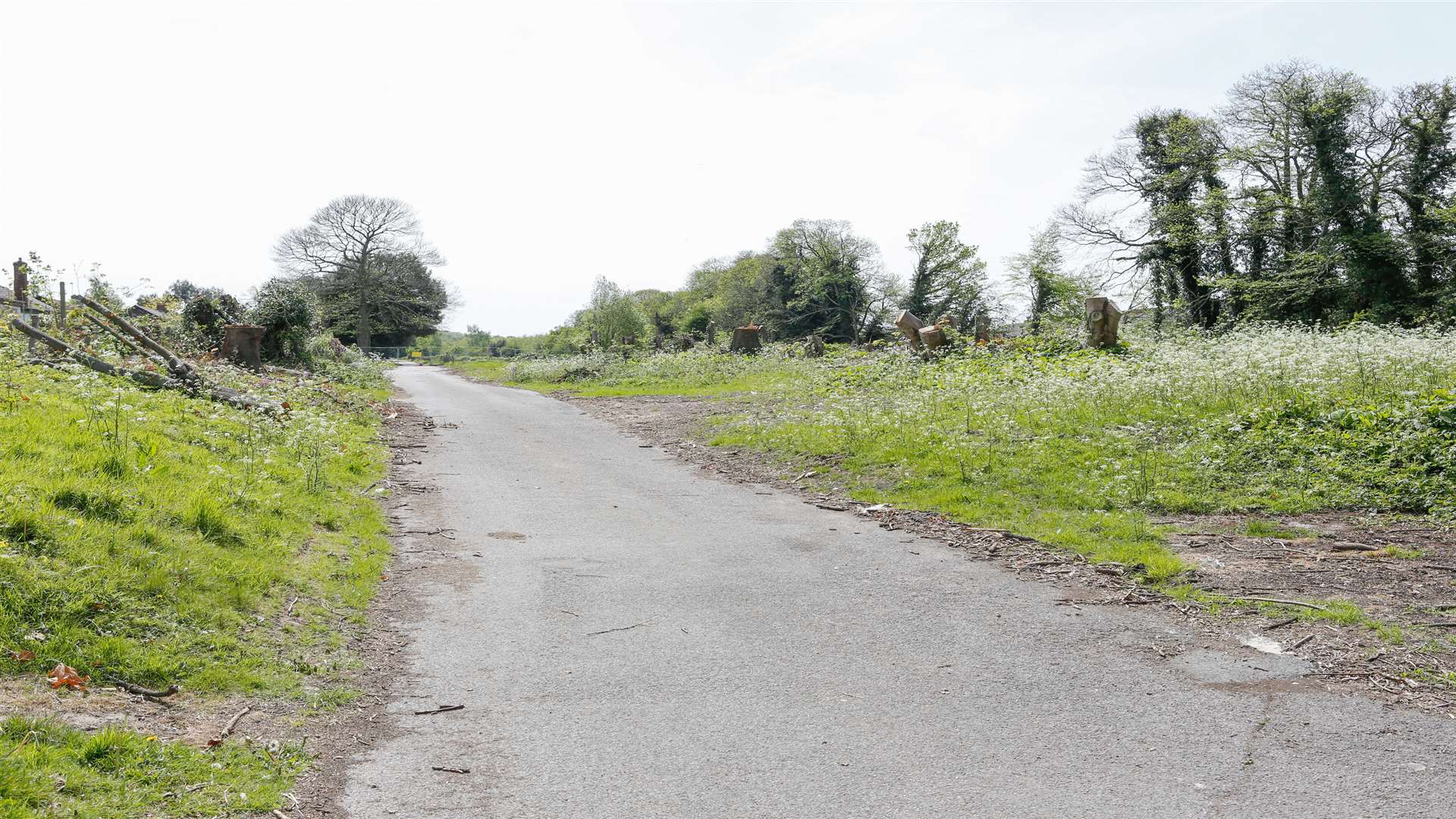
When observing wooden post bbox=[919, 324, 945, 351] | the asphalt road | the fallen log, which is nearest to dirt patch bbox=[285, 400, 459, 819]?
the asphalt road

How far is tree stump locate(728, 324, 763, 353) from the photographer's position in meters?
Answer: 33.8

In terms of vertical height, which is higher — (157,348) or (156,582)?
(157,348)

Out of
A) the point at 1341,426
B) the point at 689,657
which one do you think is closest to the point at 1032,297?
the point at 1341,426

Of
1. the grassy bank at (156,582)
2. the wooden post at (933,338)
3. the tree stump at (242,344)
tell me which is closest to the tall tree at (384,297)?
the tree stump at (242,344)

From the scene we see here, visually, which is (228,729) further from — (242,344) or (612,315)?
(612,315)

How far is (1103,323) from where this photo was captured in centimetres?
1983

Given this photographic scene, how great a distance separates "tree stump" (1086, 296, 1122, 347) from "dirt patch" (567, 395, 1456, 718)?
12.4 m

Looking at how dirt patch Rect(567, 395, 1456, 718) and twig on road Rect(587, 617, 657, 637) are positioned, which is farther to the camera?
twig on road Rect(587, 617, 657, 637)

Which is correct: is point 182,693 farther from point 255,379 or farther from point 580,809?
point 255,379

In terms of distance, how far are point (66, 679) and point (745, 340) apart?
99.8 feet

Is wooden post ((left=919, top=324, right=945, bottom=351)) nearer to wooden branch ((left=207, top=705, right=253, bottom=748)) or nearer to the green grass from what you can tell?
wooden branch ((left=207, top=705, right=253, bottom=748))

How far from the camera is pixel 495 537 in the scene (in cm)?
805

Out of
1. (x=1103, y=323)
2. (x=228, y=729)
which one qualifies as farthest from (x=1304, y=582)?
(x=1103, y=323)

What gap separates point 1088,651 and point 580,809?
3.17 metres
